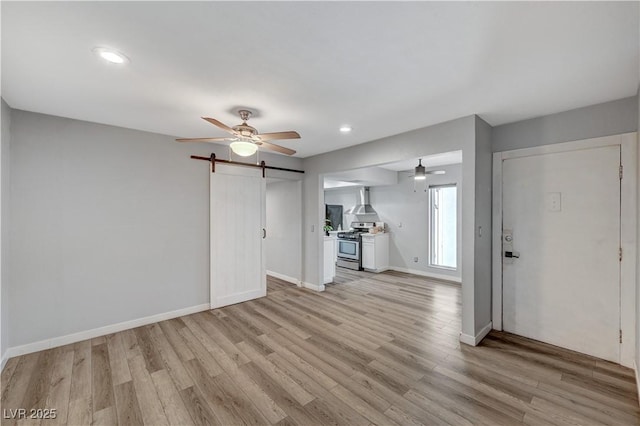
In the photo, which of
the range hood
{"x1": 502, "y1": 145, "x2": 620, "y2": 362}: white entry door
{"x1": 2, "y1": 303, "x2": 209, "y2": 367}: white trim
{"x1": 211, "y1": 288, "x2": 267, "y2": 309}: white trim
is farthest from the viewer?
the range hood

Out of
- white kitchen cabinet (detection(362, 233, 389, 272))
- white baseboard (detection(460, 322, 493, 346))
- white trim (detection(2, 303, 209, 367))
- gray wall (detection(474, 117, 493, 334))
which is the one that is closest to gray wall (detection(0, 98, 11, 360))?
white trim (detection(2, 303, 209, 367))

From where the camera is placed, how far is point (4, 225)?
2.48 metres

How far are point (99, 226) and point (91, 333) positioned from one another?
1.27 meters

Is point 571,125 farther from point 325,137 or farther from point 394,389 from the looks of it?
point 394,389

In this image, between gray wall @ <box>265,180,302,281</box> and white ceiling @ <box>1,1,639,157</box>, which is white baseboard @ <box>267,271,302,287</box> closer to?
gray wall @ <box>265,180,302,281</box>

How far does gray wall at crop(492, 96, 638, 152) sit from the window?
2.64m

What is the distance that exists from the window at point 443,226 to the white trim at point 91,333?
5.01 meters

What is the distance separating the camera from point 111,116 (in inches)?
113

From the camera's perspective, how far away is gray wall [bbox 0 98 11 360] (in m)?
2.41

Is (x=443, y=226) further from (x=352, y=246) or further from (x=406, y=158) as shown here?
(x=406, y=158)

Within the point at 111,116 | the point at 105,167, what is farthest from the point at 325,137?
the point at 105,167

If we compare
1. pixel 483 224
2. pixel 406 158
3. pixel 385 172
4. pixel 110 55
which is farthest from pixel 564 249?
pixel 110 55

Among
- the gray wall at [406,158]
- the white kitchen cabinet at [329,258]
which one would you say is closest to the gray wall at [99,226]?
the gray wall at [406,158]

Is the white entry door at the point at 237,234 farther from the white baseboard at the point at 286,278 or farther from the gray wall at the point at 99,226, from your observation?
the white baseboard at the point at 286,278
